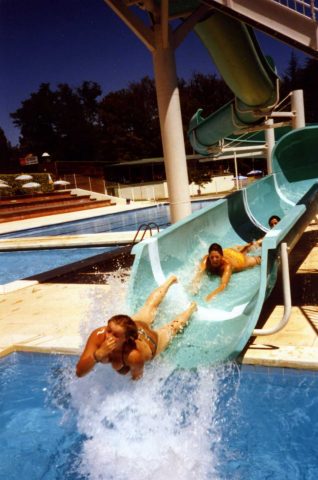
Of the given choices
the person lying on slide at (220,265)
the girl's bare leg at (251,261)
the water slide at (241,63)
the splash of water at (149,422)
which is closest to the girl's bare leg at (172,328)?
the splash of water at (149,422)

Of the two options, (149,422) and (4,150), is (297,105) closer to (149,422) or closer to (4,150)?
(149,422)

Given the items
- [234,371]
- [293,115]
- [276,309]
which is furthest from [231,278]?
[293,115]

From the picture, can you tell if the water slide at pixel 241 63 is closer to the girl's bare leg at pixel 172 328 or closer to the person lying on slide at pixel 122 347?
the girl's bare leg at pixel 172 328

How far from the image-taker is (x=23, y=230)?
17.7 metres

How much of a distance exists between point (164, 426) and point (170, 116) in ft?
16.4

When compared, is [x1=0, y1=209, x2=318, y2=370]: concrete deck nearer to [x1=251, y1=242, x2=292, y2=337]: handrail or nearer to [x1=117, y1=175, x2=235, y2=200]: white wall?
[x1=251, y1=242, x2=292, y2=337]: handrail

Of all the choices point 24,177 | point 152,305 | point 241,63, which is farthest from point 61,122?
point 152,305

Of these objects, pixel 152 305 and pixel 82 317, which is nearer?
pixel 152 305

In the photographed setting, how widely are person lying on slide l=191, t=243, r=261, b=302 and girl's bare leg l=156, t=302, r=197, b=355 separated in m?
0.64

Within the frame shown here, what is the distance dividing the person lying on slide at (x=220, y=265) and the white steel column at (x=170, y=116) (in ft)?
5.64

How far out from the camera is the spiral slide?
13.5ft

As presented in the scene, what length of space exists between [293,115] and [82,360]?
9.08 metres

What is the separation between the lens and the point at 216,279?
5840 millimetres

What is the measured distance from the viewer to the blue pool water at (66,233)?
36.4 ft
